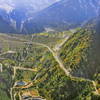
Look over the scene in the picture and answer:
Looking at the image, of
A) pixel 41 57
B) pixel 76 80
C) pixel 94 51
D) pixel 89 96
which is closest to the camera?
pixel 89 96

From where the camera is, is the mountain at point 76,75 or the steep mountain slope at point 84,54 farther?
the steep mountain slope at point 84,54

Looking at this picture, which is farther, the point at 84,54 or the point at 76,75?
the point at 84,54

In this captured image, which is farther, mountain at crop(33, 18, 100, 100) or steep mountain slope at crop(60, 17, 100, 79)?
steep mountain slope at crop(60, 17, 100, 79)

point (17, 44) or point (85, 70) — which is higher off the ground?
point (17, 44)

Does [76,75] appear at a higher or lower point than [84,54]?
lower

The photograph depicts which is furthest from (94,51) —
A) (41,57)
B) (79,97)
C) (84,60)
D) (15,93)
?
(41,57)

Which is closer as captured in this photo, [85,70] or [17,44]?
[85,70]

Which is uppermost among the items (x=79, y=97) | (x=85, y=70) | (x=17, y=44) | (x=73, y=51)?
(x=17, y=44)

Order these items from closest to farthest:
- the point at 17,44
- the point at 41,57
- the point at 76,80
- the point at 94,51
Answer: the point at 76,80, the point at 94,51, the point at 41,57, the point at 17,44

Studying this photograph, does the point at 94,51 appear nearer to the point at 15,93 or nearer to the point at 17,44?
the point at 15,93
